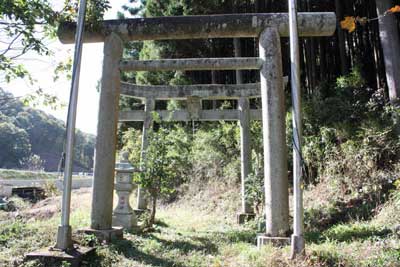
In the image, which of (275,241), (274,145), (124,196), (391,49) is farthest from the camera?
(391,49)

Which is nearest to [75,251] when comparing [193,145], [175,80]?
[193,145]

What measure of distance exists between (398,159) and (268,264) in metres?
5.06

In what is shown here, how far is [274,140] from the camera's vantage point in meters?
5.30

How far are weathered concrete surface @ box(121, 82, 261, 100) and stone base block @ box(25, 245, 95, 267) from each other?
6.16 m

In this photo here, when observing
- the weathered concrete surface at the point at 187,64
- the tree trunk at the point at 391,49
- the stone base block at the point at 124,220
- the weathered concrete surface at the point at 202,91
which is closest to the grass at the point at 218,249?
the stone base block at the point at 124,220

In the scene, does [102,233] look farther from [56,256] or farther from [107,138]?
[107,138]

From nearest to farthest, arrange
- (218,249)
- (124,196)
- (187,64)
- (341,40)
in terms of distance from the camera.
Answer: (218,249) < (187,64) < (124,196) < (341,40)

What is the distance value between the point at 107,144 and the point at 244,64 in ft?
9.70

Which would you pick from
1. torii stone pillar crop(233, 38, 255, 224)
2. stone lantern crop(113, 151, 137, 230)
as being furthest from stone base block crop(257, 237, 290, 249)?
torii stone pillar crop(233, 38, 255, 224)

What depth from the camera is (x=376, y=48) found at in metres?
12.1

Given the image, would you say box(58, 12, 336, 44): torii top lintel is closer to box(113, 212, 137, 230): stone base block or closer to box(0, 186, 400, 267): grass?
box(0, 186, 400, 267): grass

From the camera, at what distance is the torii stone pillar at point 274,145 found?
16.8 feet

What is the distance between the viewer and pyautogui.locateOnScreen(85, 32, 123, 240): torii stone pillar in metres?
5.59

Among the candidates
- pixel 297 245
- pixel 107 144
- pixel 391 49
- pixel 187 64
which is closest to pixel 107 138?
pixel 107 144
